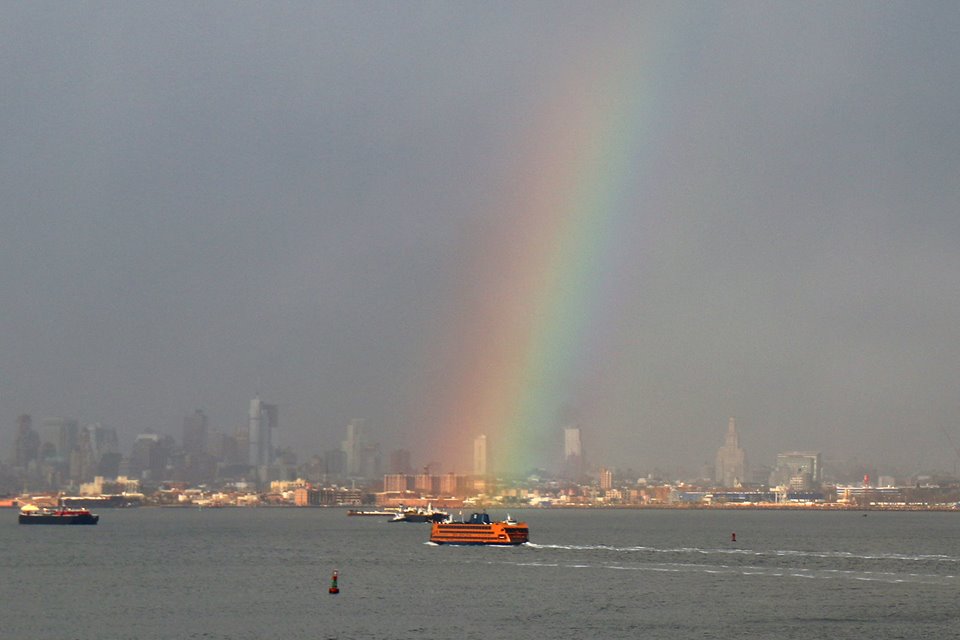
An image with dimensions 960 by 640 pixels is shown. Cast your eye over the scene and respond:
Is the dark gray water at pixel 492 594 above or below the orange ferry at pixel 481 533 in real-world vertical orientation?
below

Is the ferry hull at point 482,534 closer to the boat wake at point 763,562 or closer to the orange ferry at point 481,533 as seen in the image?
the orange ferry at point 481,533

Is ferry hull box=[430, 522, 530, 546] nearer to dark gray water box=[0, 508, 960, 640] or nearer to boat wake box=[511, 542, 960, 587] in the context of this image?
dark gray water box=[0, 508, 960, 640]

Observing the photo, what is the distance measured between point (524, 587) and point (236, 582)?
2839 cm

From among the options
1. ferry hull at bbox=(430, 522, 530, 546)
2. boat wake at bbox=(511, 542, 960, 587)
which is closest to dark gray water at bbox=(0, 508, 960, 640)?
boat wake at bbox=(511, 542, 960, 587)

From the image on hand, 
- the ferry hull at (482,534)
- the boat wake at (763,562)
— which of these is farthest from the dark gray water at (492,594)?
the ferry hull at (482,534)

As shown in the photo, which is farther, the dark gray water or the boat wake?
the boat wake

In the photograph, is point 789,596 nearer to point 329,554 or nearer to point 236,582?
point 236,582

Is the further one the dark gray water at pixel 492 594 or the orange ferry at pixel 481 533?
the orange ferry at pixel 481 533

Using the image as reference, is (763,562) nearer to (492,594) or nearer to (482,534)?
(482,534)

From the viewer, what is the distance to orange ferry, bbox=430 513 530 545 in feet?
568

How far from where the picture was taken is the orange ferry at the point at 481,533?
568 ft

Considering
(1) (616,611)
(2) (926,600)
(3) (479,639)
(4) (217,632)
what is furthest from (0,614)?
(2) (926,600)

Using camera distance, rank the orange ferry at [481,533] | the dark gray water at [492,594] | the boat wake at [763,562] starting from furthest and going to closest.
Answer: the orange ferry at [481,533] < the boat wake at [763,562] < the dark gray water at [492,594]

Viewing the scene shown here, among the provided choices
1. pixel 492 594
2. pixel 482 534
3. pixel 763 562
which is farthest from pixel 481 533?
pixel 492 594
